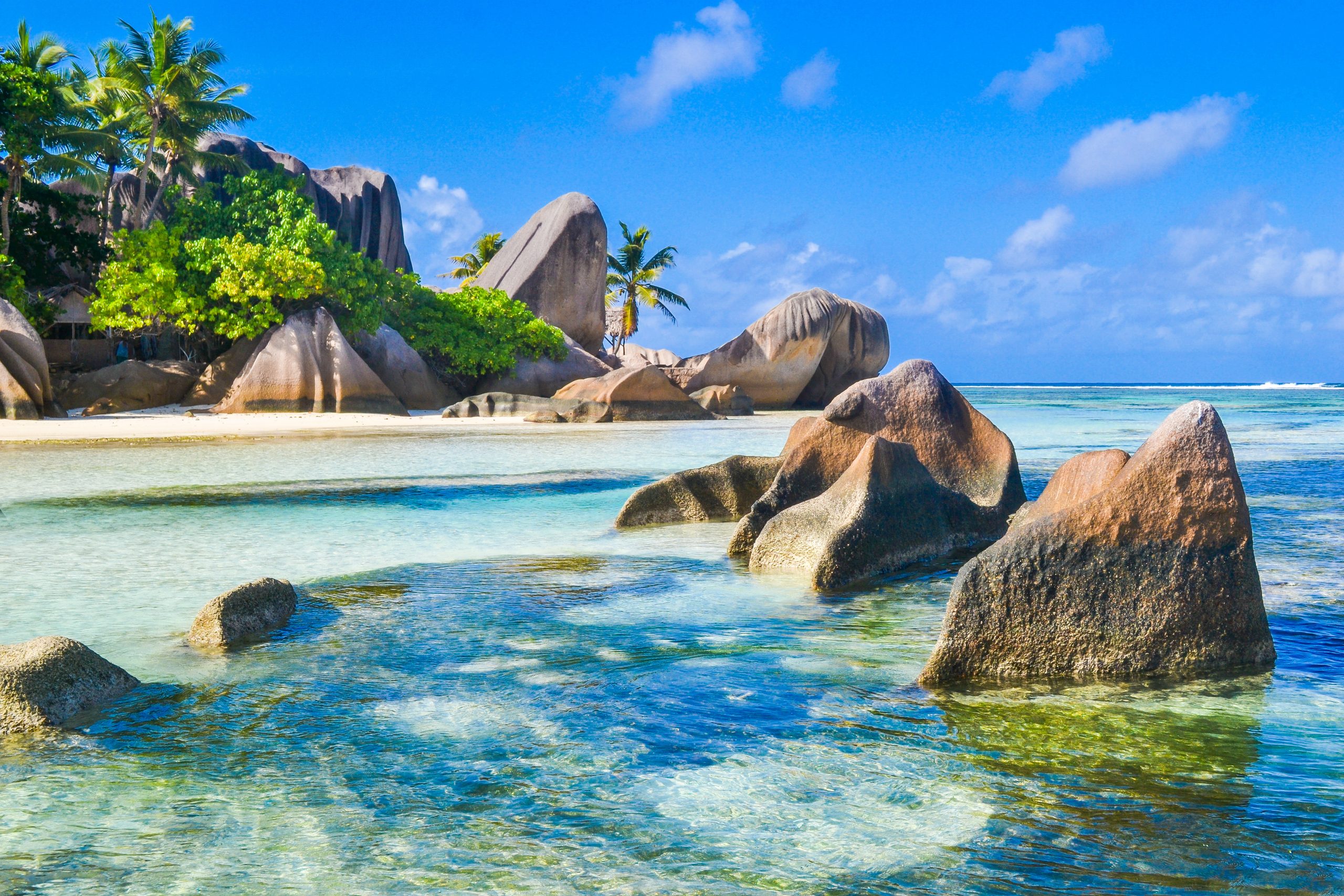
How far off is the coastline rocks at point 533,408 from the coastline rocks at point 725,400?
4.67m

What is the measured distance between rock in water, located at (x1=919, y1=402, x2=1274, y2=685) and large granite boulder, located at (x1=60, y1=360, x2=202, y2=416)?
2599 cm

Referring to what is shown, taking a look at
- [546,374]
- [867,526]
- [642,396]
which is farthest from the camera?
[546,374]

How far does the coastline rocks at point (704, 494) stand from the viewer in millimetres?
9664

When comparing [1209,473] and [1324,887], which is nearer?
[1324,887]

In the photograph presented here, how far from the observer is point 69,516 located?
9.85m

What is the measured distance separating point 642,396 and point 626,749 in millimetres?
25186

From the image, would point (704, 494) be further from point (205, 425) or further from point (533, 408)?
point (533, 408)

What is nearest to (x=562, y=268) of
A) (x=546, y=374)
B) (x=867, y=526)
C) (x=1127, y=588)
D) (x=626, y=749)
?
(x=546, y=374)

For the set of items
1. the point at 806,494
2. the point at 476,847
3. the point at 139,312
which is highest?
the point at 139,312

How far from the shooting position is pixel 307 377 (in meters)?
27.8

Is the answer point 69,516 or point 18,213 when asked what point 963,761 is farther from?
point 18,213

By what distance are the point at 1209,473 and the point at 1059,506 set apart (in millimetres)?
1427

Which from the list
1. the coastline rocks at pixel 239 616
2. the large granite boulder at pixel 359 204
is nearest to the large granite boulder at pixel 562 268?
the large granite boulder at pixel 359 204

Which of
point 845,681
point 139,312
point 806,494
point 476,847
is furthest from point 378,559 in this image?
point 139,312
